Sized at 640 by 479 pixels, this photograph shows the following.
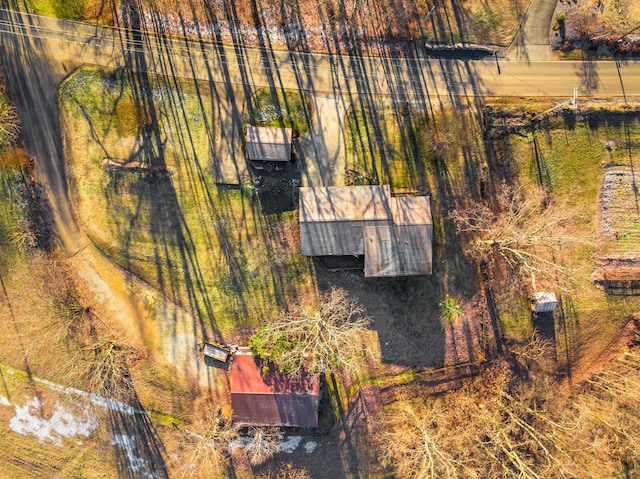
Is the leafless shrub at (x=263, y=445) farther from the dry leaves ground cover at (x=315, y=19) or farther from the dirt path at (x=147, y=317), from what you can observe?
the dry leaves ground cover at (x=315, y=19)

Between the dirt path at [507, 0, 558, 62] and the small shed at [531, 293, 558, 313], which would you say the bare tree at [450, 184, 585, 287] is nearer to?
the small shed at [531, 293, 558, 313]

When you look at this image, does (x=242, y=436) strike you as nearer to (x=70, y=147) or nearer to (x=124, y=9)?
(x=70, y=147)

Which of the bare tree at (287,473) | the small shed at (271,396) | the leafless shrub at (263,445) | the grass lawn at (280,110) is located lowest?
the bare tree at (287,473)

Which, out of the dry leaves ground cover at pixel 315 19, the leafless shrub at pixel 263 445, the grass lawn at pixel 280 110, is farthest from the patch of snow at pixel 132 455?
the dry leaves ground cover at pixel 315 19

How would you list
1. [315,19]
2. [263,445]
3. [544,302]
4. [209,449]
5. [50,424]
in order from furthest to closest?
[50,424] → [263,445] → [209,449] → [315,19] → [544,302]

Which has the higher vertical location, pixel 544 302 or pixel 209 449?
pixel 544 302

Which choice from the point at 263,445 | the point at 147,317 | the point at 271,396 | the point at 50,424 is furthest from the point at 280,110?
the point at 50,424

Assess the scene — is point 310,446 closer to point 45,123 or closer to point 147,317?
point 147,317
